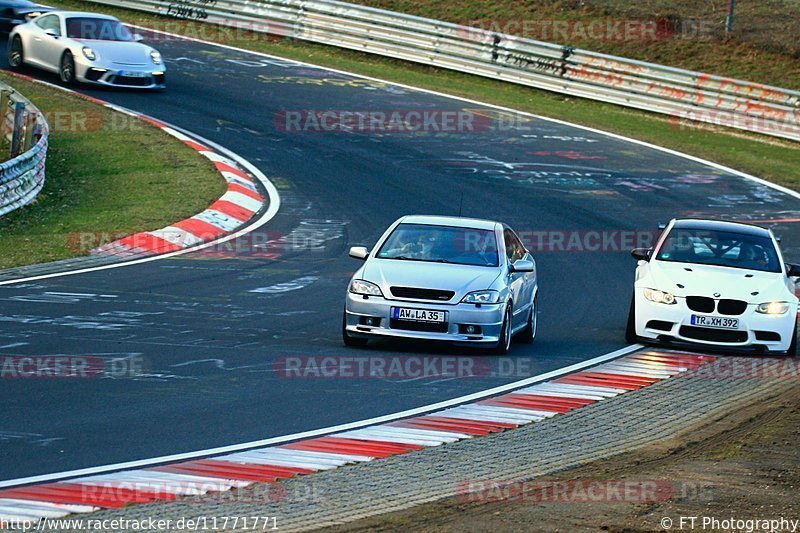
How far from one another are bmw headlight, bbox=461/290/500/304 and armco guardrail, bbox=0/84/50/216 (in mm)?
8918

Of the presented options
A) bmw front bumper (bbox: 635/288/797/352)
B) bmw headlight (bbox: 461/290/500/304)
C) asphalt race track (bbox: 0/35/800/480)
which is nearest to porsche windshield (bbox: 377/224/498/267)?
bmw headlight (bbox: 461/290/500/304)

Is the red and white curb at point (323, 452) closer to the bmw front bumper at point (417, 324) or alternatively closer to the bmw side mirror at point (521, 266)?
the bmw front bumper at point (417, 324)

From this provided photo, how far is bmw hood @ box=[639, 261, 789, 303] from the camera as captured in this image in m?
13.9

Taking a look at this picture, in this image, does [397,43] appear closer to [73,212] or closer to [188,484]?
[73,212]

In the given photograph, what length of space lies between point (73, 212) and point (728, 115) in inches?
618

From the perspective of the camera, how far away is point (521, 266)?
1363cm

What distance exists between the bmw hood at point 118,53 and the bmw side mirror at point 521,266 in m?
16.2

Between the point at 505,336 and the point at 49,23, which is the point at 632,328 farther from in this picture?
the point at 49,23

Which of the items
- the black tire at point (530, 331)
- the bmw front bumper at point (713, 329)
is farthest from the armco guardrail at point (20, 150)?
the bmw front bumper at point (713, 329)

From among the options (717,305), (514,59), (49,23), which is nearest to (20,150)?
(49,23)

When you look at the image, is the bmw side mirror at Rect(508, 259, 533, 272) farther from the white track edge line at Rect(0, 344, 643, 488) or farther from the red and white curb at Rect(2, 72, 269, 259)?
the red and white curb at Rect(2, 72, 269, 259)

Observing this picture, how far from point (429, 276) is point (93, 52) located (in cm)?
1678

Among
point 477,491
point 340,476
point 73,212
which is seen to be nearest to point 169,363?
point 340,476

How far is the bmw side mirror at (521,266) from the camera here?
44.5 ft
